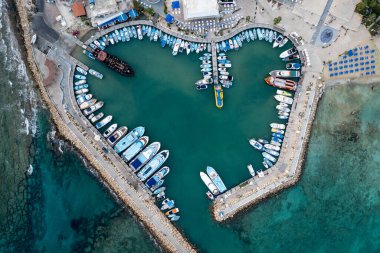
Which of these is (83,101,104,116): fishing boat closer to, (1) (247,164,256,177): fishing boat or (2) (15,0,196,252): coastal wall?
(2) (15,0,196,252): coastal wall

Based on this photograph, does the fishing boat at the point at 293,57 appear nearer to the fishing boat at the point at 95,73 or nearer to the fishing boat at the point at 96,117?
the fishing boat at the point at 95,73

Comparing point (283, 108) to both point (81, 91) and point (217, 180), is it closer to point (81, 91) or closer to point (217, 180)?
point (217, 180)

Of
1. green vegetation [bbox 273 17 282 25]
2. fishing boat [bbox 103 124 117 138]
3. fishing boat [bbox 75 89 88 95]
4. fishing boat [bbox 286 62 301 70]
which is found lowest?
fishing boat [bbox 286 62 301 70]

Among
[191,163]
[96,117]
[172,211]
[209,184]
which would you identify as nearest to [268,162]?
[209,184]

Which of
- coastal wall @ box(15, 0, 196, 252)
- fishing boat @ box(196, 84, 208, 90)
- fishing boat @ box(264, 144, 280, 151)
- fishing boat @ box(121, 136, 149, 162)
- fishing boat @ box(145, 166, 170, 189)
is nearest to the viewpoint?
coastal wall @ box(15, 0, 196, 252)

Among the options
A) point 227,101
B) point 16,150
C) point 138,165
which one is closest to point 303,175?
point 227,101

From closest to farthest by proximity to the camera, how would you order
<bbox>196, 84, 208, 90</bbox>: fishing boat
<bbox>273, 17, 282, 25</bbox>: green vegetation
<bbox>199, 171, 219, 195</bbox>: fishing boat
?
<bbox>199, 171, 219, 195</bbox>: fishing boat < <bbox>273, 17, 282, 25</bbox>: green vegetation < <bbox>196, 84, 208, 90</bbox>: fishing boat

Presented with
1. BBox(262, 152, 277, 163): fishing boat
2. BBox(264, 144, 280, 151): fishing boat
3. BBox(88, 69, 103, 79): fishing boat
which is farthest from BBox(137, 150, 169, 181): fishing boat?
BBox(264, 144, 280, 151): fishing boat

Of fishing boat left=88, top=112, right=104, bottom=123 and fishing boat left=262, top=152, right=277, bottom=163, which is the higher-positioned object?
fishing boat left=88, top=112, right=104, bottom=123
